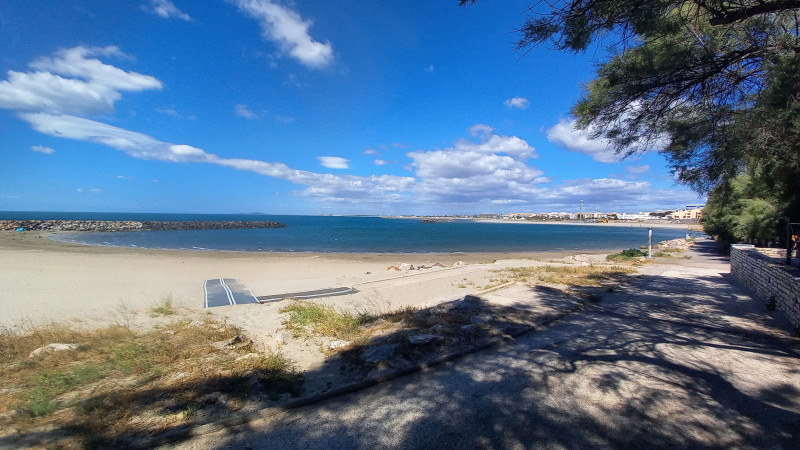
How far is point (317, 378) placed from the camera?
414cm

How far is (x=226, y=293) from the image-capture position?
37.0 feet

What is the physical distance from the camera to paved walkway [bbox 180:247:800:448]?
2986 millimetres

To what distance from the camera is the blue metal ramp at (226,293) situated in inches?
394

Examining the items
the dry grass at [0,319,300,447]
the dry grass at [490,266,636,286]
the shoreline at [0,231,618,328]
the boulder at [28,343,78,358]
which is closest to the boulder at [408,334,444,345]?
the dry grass at [0,319,300,447]

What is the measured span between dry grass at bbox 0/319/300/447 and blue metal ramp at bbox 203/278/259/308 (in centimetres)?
400

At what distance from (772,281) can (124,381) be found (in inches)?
496

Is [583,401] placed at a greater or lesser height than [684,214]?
lesser

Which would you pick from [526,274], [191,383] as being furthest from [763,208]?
[191,383]

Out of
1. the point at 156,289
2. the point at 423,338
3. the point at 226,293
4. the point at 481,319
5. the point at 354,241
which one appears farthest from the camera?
the point at 354,241

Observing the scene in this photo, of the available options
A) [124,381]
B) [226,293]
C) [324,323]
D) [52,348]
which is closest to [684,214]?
[226,293]

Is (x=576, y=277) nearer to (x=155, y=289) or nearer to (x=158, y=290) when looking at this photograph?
(x=158, y=290)

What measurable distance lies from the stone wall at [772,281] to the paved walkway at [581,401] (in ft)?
2.86

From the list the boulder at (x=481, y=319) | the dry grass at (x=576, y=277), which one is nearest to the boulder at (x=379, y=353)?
the boulder at (x=481, y=319)

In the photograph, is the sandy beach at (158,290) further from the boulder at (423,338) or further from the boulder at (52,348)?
the boulder at (423,338)
